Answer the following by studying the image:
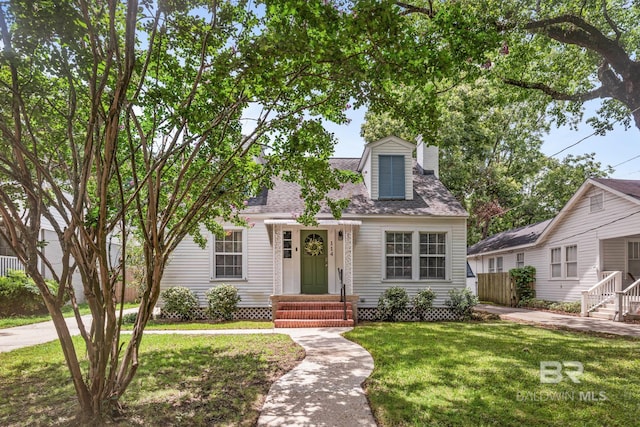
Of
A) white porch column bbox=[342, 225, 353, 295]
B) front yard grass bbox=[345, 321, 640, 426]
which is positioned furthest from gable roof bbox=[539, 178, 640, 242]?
white porch column bbox=[342, 225, 353, 295]

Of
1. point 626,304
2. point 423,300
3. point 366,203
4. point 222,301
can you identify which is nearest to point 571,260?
point 626,304

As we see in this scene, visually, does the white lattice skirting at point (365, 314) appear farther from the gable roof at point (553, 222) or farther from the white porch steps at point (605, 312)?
the gable roof at point (553, 222)

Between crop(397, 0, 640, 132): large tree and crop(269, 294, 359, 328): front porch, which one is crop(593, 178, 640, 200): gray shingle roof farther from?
crop(269, 294, 359, 328): front porch

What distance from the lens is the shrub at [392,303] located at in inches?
437

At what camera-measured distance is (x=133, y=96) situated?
367 cm

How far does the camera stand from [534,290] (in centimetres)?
1659

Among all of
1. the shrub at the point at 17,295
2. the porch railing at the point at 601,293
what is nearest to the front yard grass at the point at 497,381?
the porch railing at the point at 601,293

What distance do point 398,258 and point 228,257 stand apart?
209 inches

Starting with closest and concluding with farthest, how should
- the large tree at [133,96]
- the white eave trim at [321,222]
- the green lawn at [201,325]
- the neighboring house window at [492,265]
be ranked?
the large tree at [133,96], the green lawn at [201,325], the white eave trim at [321,222], the neighboring house window at [492,265]

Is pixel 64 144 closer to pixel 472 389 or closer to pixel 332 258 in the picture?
pixel 472 389

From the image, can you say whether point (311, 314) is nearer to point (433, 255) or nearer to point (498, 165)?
point (433, 255)

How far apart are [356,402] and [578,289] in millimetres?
13292

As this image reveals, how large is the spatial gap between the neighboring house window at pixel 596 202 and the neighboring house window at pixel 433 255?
19.8ft

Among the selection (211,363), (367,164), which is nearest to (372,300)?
(367,164)
